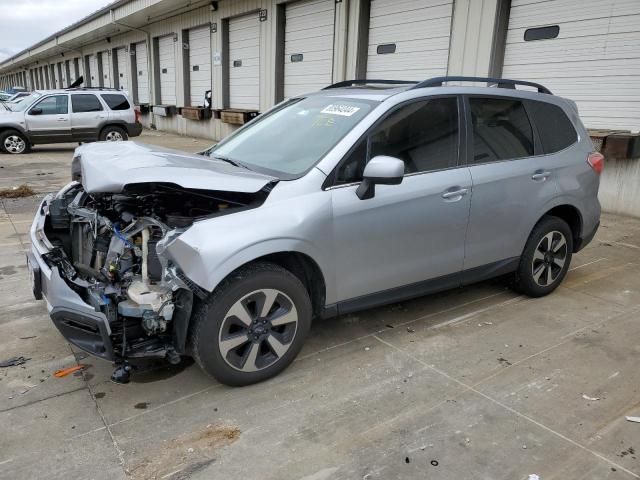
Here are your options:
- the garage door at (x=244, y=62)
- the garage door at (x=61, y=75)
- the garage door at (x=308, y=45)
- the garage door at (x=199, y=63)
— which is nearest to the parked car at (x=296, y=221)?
the garage door at (x=308, y=45)

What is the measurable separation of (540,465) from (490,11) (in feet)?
27.6

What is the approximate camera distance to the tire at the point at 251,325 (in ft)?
9.28

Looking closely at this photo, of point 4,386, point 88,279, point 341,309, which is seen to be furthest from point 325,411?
point 4,386

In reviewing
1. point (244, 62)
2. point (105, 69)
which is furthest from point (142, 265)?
point (105, 69)

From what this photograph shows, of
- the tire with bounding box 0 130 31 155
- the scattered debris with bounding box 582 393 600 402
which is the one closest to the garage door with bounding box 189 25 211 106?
the tire with bounding box 0 130 31 155

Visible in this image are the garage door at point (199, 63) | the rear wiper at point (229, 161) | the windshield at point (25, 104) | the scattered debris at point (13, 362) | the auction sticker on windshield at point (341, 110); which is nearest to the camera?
the scattered debris at point (13, 362)

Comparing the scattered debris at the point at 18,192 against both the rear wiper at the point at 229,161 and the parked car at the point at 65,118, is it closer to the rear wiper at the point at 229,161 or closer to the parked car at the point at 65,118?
the parked car at the point at 65,118

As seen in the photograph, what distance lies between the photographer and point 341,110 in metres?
3.63

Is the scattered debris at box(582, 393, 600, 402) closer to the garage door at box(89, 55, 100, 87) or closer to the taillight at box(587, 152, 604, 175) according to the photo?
the taillight at box(587, 152, 604, 175)

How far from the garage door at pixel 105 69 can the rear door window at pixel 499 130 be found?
29371 mm

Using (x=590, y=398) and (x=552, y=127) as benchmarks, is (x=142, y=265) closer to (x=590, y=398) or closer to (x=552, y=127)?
(x=590, y=398)

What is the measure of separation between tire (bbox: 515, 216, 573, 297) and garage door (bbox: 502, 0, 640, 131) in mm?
4437

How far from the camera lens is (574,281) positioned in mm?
5094

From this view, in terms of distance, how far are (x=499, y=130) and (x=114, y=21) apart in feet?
71.5
